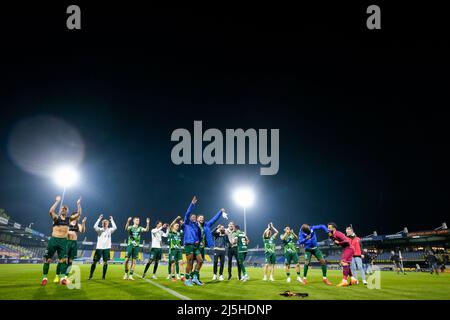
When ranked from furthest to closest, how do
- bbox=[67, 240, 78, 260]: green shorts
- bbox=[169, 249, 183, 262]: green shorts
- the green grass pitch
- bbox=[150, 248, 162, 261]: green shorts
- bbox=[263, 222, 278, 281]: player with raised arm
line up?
bbox=[263, 222, 278, 281]: player with raised arm
bbox=[150, 248, 162, 261]: green shorts
bbox=[169, 249, 183, 262]: green shorts
bbox=[67, 240, 78, 260]: green shorts
the green grass pitch

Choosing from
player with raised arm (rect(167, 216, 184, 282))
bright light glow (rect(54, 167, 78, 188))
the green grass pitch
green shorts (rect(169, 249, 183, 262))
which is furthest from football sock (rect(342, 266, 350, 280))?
bright light glow (rect(54, 167, 78, 188))

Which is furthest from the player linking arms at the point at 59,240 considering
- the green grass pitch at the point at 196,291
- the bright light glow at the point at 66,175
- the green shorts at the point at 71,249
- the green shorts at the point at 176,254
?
the bright light glow at the point at 66,175

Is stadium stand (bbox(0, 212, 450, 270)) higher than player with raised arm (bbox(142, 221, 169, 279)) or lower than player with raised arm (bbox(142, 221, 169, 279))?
lower

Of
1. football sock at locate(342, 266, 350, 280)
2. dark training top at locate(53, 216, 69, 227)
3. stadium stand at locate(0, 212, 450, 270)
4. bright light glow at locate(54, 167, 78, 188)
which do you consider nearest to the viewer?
dark training top at locate(53, 216, 69, 227)

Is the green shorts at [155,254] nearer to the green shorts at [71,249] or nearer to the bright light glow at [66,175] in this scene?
the green shorts at [71,249]

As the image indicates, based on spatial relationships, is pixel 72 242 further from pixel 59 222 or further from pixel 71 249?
pixel 59 222

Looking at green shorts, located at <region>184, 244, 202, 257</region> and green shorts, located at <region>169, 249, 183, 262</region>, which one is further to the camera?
green shorts, located at <region>169, 249, 183, 262</region>

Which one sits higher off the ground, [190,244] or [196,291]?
[190,244]

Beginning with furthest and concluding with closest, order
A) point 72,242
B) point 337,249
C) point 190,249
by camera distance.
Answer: point 337,249, point 72,242, point 190,249

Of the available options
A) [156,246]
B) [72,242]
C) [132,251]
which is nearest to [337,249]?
[156,246]

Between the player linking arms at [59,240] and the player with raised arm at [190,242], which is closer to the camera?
the player linking arms at [59,240]

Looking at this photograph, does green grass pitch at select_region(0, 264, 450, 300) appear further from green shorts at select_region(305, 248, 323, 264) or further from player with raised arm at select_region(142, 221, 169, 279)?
player with raised arm at select_region(142, 221, 169, 279)
